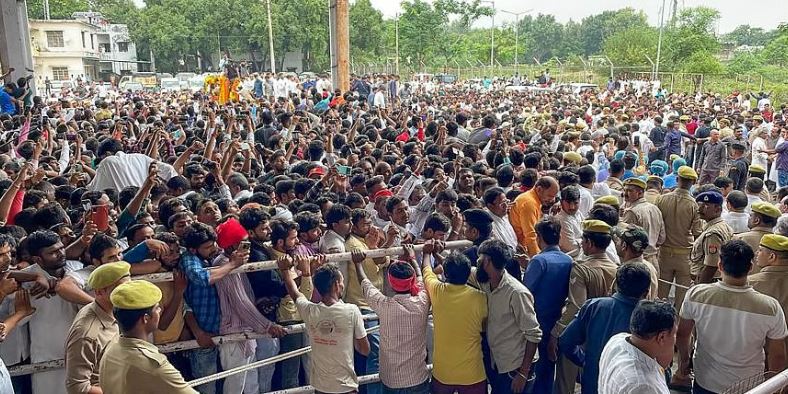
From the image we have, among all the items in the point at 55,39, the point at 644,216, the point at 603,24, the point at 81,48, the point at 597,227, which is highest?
the point at 603,24

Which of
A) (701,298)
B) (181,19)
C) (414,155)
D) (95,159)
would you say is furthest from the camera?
(181,19)

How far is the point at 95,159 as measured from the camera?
9.80 meters

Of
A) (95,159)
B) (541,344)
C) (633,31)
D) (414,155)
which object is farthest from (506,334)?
(633,31)

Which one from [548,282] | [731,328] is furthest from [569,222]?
[731,328]

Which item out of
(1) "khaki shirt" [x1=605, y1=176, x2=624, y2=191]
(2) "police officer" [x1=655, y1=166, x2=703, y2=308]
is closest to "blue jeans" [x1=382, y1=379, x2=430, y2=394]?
(2) "police officer" [x1=655, y1=166, x2=703, y2=308]

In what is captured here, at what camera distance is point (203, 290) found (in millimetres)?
4309

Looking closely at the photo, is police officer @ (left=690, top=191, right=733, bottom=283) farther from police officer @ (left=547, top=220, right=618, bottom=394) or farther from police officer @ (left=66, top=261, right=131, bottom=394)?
police officer @ (left=66, top=261, right=131, bottom=394)

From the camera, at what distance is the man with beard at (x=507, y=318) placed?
4.27 meters

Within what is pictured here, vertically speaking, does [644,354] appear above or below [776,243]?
below

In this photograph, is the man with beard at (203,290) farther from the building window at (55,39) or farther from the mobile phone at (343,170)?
the building window at (55,39)

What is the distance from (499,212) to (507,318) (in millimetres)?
1656

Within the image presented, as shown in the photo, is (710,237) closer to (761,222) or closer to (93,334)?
(761,222)

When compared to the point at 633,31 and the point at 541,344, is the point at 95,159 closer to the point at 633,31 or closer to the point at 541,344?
the point at 541,344

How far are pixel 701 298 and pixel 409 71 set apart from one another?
48679 mm
